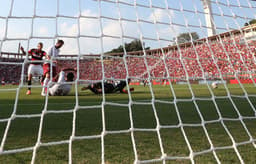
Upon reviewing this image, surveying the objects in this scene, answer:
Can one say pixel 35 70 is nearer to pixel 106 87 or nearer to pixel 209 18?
pixel 106 87

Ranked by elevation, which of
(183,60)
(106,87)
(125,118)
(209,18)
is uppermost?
(209,18)

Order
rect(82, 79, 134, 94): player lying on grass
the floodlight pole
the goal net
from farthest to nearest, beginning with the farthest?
rect(82, 79, 134, 94): player lying on grass, the floodlight pole, the goal net

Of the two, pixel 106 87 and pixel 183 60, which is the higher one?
pixel 106 87

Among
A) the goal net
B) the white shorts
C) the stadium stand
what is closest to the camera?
the goal net

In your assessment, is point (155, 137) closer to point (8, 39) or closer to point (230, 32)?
point (8, 39)

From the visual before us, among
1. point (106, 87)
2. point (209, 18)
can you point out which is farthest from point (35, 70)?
point (209, 18)

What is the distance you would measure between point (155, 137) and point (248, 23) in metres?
2.28

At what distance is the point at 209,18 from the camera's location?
2760mm

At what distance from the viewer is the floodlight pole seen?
8.70 ft

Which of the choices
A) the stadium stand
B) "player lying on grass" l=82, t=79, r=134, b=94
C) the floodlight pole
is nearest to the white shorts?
the stadium stand

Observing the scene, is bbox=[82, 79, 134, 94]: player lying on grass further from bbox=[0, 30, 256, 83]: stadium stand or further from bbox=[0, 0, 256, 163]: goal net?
bbox=[0, 0, 256, 163]: goal net

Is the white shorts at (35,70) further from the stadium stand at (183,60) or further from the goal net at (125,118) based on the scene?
the goal net at (125,118)

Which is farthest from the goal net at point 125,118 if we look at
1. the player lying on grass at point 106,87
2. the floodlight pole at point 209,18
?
the player lying on grass at point 106,87

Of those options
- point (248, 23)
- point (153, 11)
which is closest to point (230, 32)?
point (248, 23)
